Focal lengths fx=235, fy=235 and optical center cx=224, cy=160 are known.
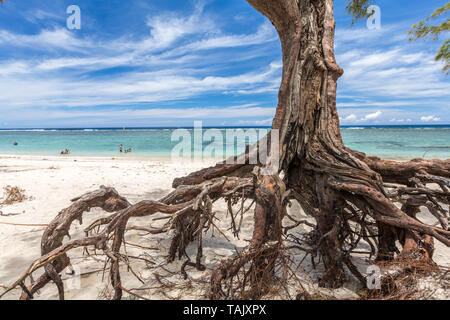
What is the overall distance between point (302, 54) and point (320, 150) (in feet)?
4.20

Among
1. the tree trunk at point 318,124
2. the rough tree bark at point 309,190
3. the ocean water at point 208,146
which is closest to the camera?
the rough tree bark at point 309,190

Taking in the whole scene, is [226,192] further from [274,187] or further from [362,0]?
[362,0]

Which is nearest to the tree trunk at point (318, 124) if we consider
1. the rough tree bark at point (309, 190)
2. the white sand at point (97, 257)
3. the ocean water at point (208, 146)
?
the rough tree bark at point (309, 190)

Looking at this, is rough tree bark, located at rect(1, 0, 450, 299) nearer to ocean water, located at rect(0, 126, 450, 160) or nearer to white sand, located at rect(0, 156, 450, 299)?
white sand, located at rect(0, 156, 450, 299)

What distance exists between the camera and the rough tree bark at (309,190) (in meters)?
2.59

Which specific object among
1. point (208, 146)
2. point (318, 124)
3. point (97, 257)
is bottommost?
point (97, 257)

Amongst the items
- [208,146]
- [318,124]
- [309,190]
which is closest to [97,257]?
[309,190]

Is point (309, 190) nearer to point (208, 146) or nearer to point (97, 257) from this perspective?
point (97, 257)

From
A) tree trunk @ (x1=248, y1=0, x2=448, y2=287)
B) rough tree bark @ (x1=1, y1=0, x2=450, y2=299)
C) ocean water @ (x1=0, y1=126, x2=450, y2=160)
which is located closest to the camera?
rough tree bark @ (x1=1, y1=0, x2=450, y2=299)

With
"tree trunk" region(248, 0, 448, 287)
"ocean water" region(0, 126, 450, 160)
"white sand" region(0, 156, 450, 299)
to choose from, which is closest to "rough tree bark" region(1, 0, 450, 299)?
"tree trunk" region(248, 0, 448, 287)

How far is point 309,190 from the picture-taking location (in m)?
3.29

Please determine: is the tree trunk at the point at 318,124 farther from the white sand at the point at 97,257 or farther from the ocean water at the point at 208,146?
the ocean water at the point at 208,146

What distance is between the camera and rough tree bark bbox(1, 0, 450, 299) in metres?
2.59

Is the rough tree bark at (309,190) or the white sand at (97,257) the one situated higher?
the rough tree bark at (309,190)
